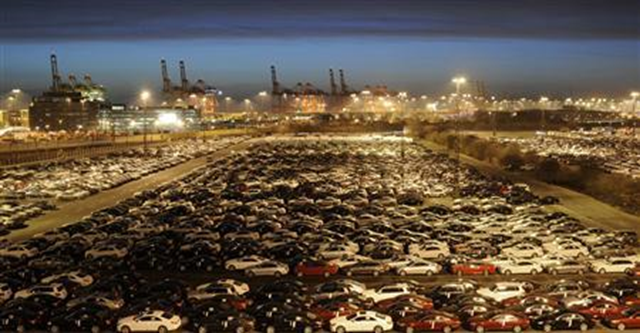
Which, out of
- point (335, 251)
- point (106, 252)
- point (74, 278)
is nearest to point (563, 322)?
point (335, 251)

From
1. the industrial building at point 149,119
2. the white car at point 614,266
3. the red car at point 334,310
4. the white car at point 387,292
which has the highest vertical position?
the industrial building at point 149,119

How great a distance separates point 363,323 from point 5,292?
738 centimetres

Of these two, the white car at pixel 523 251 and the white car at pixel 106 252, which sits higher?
the white car at pixel 106 252

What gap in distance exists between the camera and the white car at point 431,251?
18.5 meters

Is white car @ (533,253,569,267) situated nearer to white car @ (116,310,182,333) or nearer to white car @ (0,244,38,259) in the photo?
white car @ (116,310,182,333)

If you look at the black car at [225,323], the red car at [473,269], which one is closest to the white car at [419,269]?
the red car at [473,269]

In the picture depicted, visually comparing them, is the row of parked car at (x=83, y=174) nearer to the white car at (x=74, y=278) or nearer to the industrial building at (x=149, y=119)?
the white car at (x=74, y=278)

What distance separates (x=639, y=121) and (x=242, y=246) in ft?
382

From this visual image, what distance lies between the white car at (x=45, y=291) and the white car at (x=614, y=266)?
11445 mm

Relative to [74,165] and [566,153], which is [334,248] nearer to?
[74,165]

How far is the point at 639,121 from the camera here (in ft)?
399

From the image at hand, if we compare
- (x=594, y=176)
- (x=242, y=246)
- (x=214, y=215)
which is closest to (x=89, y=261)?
(x=242, y=246)

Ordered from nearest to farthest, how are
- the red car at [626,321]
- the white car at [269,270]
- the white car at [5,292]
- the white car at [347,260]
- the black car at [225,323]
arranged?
the black car at [225,323]
the red car at [626,321]
the white car at [5,292]
the white car at [269,270]
the white car at [347,260]

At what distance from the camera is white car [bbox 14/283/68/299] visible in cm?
1438
